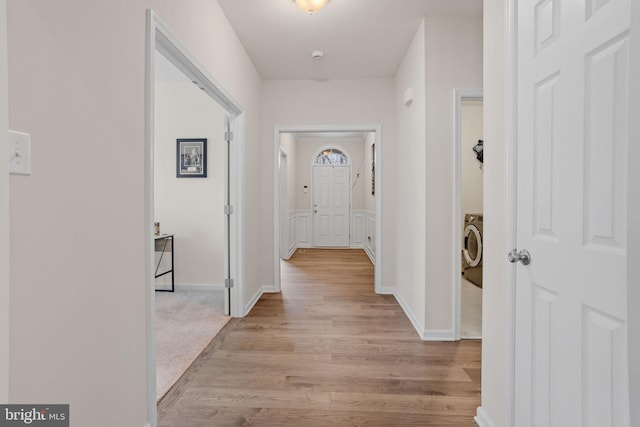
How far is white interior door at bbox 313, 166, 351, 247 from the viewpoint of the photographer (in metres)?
7.82

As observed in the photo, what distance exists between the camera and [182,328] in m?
2.78

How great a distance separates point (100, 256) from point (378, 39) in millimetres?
2914

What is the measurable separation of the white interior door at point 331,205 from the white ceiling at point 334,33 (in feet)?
13.4

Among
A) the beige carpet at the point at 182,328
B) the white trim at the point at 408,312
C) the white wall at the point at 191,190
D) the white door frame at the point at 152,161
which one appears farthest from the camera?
the white wall at the point at 191,190

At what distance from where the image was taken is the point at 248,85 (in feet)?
10.9

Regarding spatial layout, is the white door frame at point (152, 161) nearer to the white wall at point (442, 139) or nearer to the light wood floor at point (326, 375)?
the light wood floor at point (326, 375)

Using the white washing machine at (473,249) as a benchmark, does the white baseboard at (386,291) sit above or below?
below

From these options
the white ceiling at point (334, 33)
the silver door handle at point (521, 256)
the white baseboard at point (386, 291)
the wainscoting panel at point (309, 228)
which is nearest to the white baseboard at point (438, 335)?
the white baseboard at point (386, 291)

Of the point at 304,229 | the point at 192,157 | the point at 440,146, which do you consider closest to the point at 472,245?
the point at 440,146

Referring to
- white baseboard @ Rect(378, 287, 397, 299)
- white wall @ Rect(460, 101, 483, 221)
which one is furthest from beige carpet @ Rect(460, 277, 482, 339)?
white wall @ Rect(460, 101, 483, 221)

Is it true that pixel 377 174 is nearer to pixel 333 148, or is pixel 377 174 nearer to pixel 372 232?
pixel 372 232

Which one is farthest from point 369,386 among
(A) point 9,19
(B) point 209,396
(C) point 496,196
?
(A) point 9,19

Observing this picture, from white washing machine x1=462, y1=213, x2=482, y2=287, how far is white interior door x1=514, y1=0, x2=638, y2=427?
9.24 feet

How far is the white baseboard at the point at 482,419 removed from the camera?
152cm
